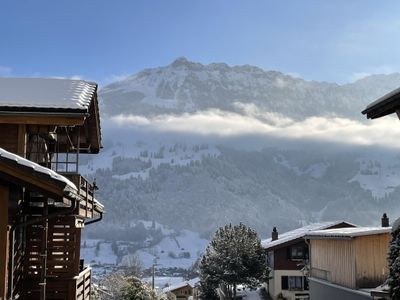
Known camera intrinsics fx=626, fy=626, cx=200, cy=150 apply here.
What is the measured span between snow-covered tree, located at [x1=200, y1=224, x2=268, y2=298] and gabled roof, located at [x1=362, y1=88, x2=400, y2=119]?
37.9 meters

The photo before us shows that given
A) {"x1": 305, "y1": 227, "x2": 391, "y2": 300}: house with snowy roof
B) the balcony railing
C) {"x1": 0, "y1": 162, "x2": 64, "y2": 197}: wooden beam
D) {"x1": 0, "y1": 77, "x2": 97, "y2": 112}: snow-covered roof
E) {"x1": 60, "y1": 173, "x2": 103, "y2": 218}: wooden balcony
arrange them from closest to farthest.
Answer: {"x1": 0, "y1": 162, "x2": 64, "y2": 197}: wooden beam < {"x1": 60, "y1": 173, "x2": 103, "y2": 218}: wooden balcony < {"x1": 0, "y1": 77, "x2": 97, "y2": 112}: snow-covered roof < the balcony railing < {"x1": 305, "y1": 227, "x2": 391, "y2": 300}: house with snowy roof

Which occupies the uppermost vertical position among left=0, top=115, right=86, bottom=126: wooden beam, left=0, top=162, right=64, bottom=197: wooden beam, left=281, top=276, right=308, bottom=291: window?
left=0, top=115, right=86, bottom=126: wooden beam

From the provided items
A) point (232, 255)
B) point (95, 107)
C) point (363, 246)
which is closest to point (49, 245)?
point (95, 107)

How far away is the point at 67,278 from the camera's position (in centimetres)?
1652

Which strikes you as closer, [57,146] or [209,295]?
[57,146]

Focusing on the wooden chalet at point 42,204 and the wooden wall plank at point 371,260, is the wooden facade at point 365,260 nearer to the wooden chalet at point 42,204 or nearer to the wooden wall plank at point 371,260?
the wooden wall plank at point 371,260

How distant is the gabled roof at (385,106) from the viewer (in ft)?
38.7

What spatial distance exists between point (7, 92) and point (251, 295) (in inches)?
1637

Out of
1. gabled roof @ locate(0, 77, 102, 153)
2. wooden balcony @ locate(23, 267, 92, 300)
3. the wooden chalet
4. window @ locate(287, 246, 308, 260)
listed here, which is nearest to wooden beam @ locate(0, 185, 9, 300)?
the wooden chalet

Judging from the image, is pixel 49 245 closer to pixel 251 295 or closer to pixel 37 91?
pixel 37 91

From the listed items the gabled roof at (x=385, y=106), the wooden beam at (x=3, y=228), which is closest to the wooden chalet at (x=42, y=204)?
the wooden beam at (x=3, y=228)

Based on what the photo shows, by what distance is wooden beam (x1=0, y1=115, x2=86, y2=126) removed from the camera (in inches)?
641

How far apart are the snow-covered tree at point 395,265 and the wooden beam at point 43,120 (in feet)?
27.4

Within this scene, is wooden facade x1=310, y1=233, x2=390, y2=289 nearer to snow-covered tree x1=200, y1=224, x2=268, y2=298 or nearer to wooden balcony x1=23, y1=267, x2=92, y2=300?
wooden balcony x1=23, y1=267, x2=92, y2=300
